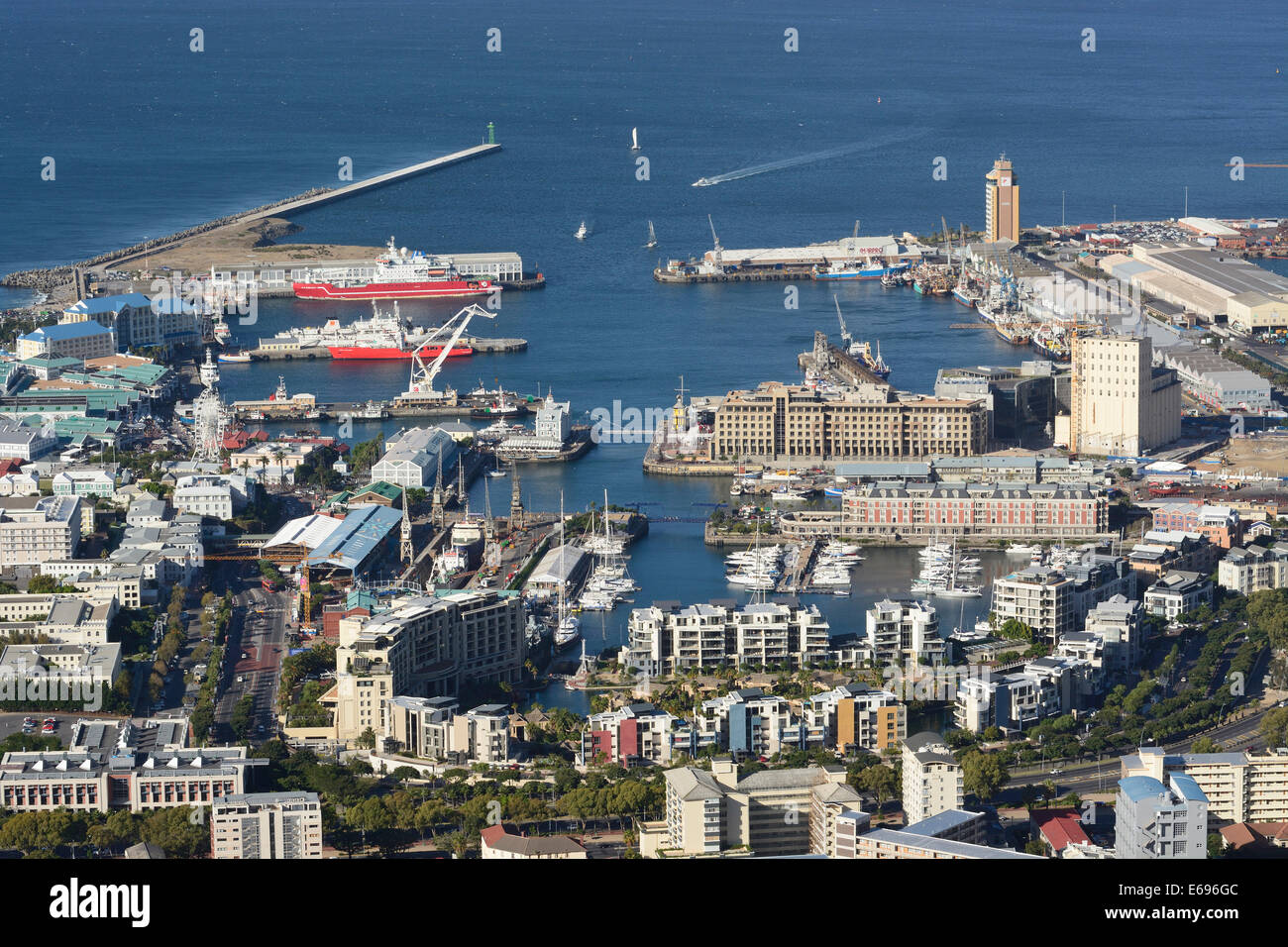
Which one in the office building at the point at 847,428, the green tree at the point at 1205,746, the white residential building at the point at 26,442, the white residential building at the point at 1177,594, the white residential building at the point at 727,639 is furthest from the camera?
the office building at the point at 847,428

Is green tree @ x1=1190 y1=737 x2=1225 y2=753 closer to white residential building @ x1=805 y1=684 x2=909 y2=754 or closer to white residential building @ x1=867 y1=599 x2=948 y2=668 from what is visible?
white residential building @ x1=805 y1=684 x2=909 y2=754

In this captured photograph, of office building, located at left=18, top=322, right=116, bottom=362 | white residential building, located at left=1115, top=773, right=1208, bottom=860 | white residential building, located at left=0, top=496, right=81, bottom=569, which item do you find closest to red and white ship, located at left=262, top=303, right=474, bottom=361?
office building, located at left=18, top=322, right=116, bottom=362

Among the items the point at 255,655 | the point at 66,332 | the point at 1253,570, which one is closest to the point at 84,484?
the point at 255,655

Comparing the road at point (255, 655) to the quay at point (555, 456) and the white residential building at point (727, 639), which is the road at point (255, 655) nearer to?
the white residential building at point (727, 639)

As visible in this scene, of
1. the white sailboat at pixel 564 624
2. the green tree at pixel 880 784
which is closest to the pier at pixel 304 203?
the white sailboat at pixel 564 624
